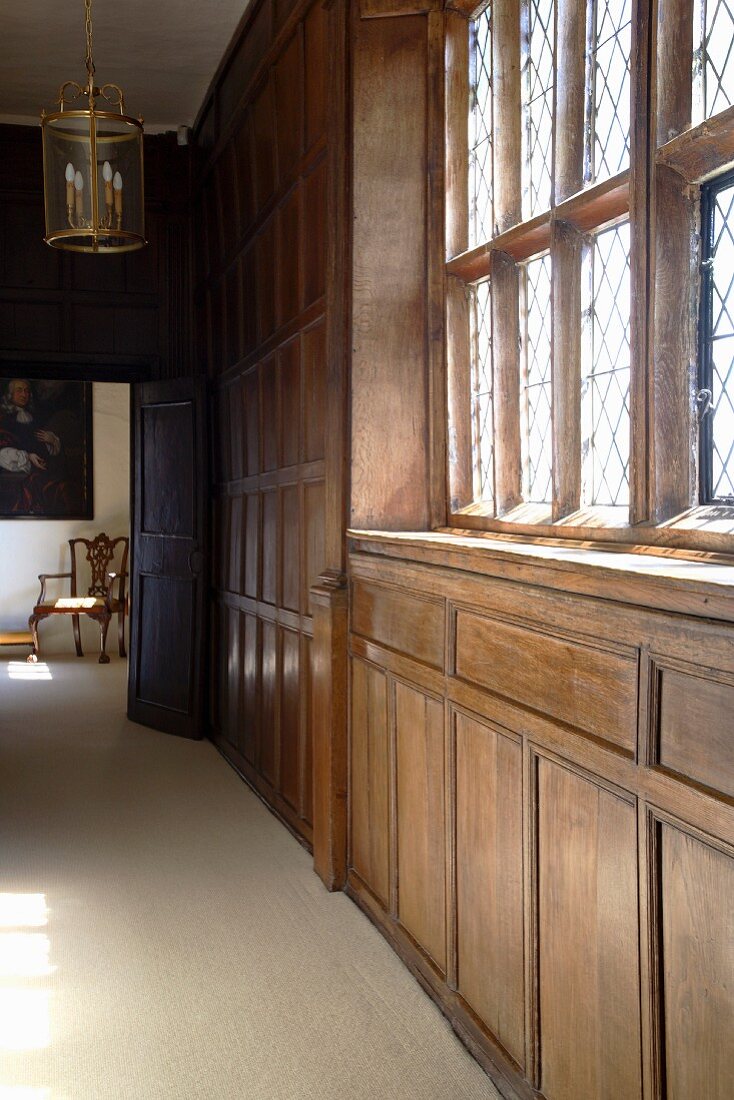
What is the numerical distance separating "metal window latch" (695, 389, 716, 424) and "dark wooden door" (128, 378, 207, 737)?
4365mm

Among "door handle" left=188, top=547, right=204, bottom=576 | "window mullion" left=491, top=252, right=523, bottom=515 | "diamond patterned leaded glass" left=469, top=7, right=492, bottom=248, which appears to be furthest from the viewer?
"door handle" left=188, top=547, right=204, bottom=576

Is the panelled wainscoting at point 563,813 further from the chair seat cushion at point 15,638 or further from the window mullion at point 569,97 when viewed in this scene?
the chair seat cushion at point 15,638

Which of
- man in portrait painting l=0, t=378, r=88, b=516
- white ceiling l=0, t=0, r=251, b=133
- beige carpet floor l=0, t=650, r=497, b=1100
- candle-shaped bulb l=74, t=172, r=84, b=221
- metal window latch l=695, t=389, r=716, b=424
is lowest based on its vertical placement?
beige carpet floor l=0, t=650, r=497, b=1100

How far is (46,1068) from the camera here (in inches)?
105

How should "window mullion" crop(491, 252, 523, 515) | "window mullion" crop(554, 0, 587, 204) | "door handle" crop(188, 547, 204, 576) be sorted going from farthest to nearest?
"door handle" crop(188, 547, 204, 576) < "window mullion" crop(491, 252, 523, 515) < "window mullion" crop(554, 0, 587, 204)

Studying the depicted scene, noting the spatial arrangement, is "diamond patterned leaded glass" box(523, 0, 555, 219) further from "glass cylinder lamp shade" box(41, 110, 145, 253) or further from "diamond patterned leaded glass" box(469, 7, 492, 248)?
→ "glass cylinder lamp shade" box(41, 110, 145, 253)

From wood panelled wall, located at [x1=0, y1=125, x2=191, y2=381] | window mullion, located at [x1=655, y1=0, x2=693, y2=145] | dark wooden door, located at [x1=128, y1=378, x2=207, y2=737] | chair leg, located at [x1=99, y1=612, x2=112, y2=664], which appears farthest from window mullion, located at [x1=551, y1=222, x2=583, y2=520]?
chair leg, located at [x1=99, y1=612, x2=112, y2=664]

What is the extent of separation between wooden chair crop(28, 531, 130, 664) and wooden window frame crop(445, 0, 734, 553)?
Answer: 711 cm

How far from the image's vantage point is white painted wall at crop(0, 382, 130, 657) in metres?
10.5

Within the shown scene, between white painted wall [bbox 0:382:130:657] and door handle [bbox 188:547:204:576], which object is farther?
white painted wall [bbox 0:382:130:657]

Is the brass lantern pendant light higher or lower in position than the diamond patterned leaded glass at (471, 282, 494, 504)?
higher

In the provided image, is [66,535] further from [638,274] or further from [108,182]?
[638,274]

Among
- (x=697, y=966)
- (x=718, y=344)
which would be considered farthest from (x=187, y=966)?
(x=718, y=344)

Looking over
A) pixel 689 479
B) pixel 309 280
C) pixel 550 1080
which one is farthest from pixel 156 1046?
pixel 309 280
